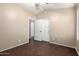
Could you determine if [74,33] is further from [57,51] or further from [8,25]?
[8,25]

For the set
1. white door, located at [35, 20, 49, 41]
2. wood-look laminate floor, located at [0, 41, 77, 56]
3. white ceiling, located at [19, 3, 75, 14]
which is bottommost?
wood-look laminate floor, located at [0, 41, 77, 56]

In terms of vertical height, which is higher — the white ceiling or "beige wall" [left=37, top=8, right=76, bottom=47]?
the white ceiling

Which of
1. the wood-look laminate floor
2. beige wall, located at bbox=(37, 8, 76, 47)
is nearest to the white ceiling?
beige wall, located at bbox=(37, 8, 76, 47)

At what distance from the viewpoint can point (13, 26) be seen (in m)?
2.16

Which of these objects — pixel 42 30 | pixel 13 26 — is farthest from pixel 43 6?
pixel 13 26

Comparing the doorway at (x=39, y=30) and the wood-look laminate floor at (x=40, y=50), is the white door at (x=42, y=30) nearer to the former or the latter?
the doorway at (x=39, y=30)

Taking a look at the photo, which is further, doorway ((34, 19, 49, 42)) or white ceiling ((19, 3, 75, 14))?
doorway ((34, 19, 49, 42))

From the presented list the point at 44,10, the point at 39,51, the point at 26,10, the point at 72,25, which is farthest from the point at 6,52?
the point at 72,25

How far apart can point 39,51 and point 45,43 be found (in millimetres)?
282

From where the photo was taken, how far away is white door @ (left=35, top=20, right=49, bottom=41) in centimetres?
221

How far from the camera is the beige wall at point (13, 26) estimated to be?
6.85ft

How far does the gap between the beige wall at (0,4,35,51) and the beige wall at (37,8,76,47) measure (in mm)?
448

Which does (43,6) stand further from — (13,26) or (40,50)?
(40,50)

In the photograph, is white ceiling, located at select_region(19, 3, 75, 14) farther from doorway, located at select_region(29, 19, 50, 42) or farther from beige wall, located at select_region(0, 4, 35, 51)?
doorway, located at select_region(29, 19, 50, 42)
